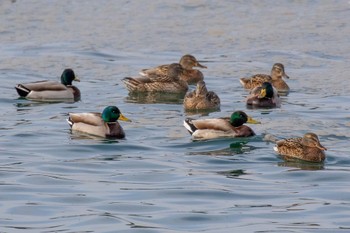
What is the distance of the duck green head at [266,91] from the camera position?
779 inches

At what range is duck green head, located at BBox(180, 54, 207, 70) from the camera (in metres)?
22.5

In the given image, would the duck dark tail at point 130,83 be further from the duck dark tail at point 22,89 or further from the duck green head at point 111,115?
the duck green head at point 111,115

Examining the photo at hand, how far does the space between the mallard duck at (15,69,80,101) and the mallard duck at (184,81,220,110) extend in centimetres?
211

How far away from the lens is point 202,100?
19.8 m

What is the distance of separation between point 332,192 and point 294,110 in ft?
19.3

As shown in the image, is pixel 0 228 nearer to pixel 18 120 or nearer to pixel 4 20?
pixel 18 120

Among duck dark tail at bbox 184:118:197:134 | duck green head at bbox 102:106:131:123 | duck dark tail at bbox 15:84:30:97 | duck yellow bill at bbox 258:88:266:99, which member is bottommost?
duck dark tail at bbox 184:118:197:134

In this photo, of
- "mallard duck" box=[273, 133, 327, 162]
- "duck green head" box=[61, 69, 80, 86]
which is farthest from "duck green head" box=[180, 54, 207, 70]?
"mallard duck" box=[273, 133, 327, 162]

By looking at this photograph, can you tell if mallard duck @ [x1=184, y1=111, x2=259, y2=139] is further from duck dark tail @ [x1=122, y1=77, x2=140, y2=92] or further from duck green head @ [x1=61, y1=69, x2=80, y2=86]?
duck green head @ [x1=61, y1=69, x2=80, y2=86]

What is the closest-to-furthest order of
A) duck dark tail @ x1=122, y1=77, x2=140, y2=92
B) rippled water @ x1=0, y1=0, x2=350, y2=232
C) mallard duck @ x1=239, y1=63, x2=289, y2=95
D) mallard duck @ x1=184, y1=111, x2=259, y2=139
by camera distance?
rippled water @ x1=0, y1=0, x2=350, y2=232 → mallard duck @ x1=184, y1=111, x2=259, y2=139 → mallard duck @ x1=239, y1=63, x2=289, y2=95 → duck dark tail @ x1=122, y1=77, x2=140, y2=92

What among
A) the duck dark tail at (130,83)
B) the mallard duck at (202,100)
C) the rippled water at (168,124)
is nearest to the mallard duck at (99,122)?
the rippled water at (168,124)

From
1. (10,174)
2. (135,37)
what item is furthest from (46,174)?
(135,37)

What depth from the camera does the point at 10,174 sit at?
14500mm

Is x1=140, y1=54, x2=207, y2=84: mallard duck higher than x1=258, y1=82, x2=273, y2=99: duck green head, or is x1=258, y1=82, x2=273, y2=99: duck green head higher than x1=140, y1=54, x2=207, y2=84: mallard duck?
x1=140, y1=54, x2=207, y2=84: mallard duck
